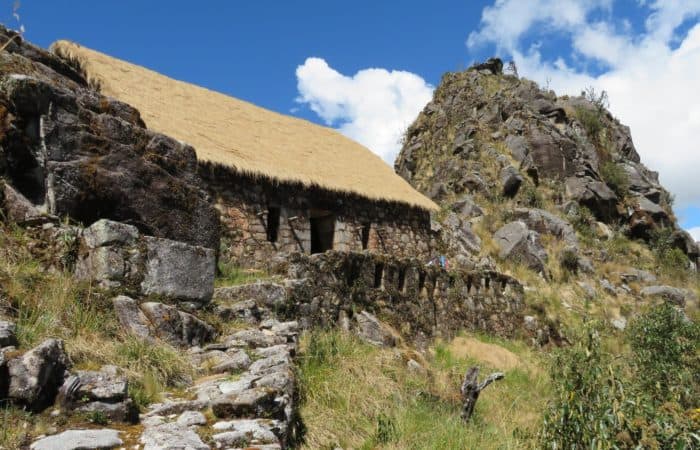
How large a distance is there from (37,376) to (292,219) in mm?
9484

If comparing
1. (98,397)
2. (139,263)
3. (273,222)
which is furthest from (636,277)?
(98,397)

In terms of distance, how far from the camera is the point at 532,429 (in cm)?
488

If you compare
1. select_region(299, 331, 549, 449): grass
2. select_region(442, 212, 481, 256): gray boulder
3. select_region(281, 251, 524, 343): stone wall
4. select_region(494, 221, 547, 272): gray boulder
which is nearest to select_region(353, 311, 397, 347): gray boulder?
select_region(281, 251, 524, 343): stone wall

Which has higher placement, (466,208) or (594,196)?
(594,196)

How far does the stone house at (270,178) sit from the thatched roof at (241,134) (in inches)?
1.4

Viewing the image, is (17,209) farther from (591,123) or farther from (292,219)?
(591,123)

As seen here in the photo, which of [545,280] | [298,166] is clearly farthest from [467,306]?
[545,280]

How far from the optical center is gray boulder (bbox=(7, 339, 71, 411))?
2742mm

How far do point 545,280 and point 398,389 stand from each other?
46.9 feet

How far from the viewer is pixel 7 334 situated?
3000 mm

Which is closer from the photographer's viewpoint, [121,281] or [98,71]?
[121,281]

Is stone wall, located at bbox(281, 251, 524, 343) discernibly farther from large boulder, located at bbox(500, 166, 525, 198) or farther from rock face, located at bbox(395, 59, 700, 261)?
rock face, located at bbox(395, 59, 700, 261)

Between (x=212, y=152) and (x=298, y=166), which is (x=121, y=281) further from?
(x=298, y=166)

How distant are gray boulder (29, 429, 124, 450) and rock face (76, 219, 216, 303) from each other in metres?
1.69
